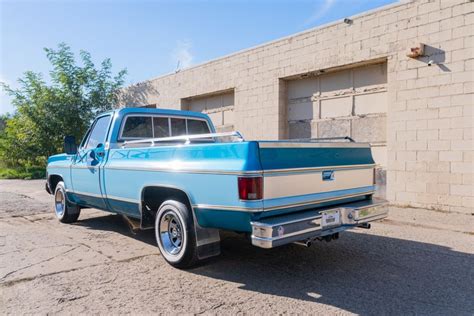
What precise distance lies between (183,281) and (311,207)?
161cm

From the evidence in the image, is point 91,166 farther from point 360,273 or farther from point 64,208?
point 360,273

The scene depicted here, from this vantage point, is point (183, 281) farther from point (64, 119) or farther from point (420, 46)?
point (64, 119)

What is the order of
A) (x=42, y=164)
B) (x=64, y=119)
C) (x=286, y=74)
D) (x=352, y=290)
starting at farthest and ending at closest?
(x=42, y=164) < (x=64, y=119) < (x=286, y=74) < (x=352, y=290)

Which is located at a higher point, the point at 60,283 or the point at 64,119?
the point at 64,119

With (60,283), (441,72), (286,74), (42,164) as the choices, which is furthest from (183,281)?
(42,164)

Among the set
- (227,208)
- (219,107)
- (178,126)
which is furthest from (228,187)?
(219,107)

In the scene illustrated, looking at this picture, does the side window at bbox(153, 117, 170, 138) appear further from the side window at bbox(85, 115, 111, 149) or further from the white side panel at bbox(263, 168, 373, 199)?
the white side panel at bbox(263, 168, 373, 199)

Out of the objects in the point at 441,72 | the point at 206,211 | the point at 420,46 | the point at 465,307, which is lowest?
the point at 465,307

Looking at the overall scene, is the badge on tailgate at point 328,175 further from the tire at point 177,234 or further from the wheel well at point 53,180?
the wheel well at point 53,180

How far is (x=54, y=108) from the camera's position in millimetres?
20234

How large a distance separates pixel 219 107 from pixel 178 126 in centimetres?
820

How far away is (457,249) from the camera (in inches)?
217

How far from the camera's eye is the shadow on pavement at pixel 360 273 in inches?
143

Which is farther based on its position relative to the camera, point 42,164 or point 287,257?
point 42,164
